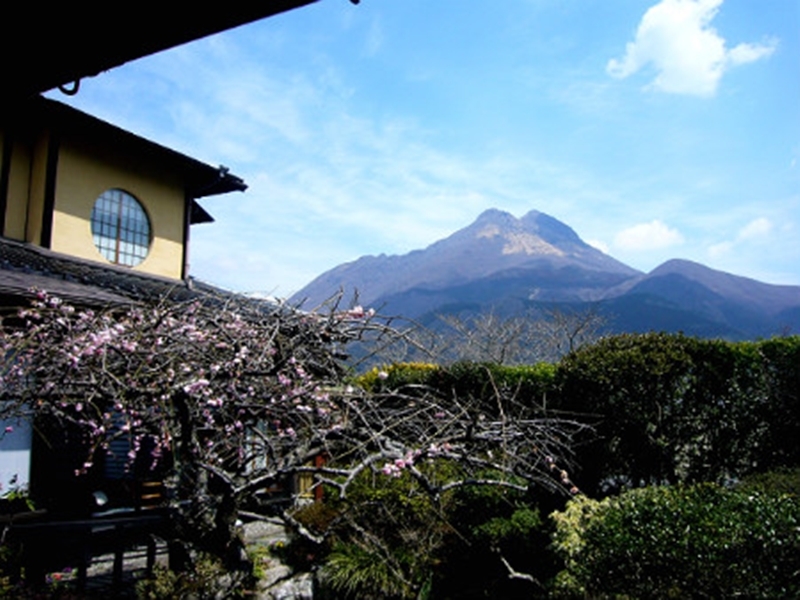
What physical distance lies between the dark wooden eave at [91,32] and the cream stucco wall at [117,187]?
11.2m

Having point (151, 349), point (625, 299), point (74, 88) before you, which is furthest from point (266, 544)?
point (625, 299)

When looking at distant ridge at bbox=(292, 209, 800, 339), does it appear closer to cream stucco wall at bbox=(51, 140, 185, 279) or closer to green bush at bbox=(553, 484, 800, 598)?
cream stucco wall at bbox=(51, 140, 185, 279)

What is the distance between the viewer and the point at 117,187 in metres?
13.2

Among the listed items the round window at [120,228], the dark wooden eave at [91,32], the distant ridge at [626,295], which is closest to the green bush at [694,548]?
the dark wooden eave at [91,32]

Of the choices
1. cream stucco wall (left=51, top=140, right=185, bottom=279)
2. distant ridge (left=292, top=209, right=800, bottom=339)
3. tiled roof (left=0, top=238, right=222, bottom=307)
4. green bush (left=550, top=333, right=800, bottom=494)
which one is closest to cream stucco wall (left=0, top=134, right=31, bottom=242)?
tiled roof (left=0, top=238, right=222, bottom=307)

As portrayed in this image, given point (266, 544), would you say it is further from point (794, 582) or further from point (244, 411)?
point (794, 582)

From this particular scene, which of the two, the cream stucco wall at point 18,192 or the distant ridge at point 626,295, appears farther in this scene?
the distant ridge at point 626,295

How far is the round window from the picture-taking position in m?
12.8

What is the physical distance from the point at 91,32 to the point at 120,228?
41.3 ft

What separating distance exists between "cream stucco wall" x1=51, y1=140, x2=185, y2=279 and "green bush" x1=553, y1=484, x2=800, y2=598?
10.9 m

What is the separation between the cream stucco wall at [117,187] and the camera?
11.9 meters

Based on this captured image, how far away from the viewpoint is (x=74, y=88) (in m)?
1.99

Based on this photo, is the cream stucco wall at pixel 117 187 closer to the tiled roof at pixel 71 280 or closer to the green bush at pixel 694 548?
the tiled roof at pixel 71 280

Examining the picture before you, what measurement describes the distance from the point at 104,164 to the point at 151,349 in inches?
343
